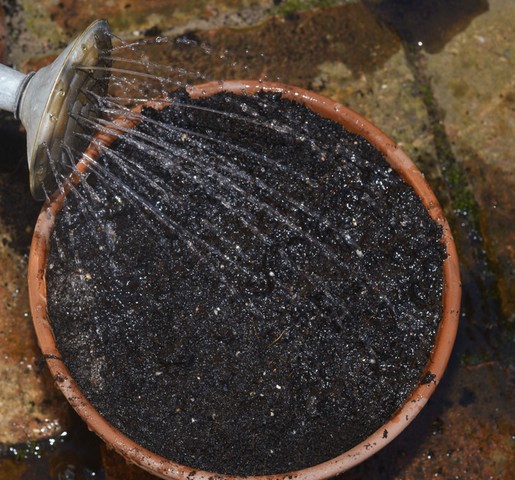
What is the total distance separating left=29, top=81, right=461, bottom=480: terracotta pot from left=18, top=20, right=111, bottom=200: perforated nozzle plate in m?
0.09

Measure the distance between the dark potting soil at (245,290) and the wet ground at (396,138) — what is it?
44cm

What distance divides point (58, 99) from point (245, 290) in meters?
0.67

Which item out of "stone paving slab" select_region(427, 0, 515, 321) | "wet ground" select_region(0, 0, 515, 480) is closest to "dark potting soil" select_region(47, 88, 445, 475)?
"wet ground" select_region(0, 0, 515, 480)

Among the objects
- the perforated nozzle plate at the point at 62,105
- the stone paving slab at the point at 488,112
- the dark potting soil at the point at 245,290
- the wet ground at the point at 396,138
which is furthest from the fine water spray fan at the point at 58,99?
the stone paving slab at the point at 488,112

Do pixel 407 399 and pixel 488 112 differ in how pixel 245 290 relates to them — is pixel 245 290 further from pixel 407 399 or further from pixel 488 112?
pixel 488 112

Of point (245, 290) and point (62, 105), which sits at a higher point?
point (62, 105)

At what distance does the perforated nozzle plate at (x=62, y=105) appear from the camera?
1796mm

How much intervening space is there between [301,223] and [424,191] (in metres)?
0.37

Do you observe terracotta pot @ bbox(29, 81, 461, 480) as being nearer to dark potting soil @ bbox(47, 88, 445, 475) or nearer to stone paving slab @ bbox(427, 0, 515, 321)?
dark potting soil @ bbox(47, 88, 445, 475)

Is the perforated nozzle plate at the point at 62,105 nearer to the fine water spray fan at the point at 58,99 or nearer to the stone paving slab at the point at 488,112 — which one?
the fine water spray fan at the point at 58,99

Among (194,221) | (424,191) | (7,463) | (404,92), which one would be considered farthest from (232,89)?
(7,463)

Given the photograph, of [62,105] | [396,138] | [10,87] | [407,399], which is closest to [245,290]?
[407,399]

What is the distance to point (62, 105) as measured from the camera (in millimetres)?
1836

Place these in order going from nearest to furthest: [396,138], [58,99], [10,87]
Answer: [58,99], [10,87], [396,138]
